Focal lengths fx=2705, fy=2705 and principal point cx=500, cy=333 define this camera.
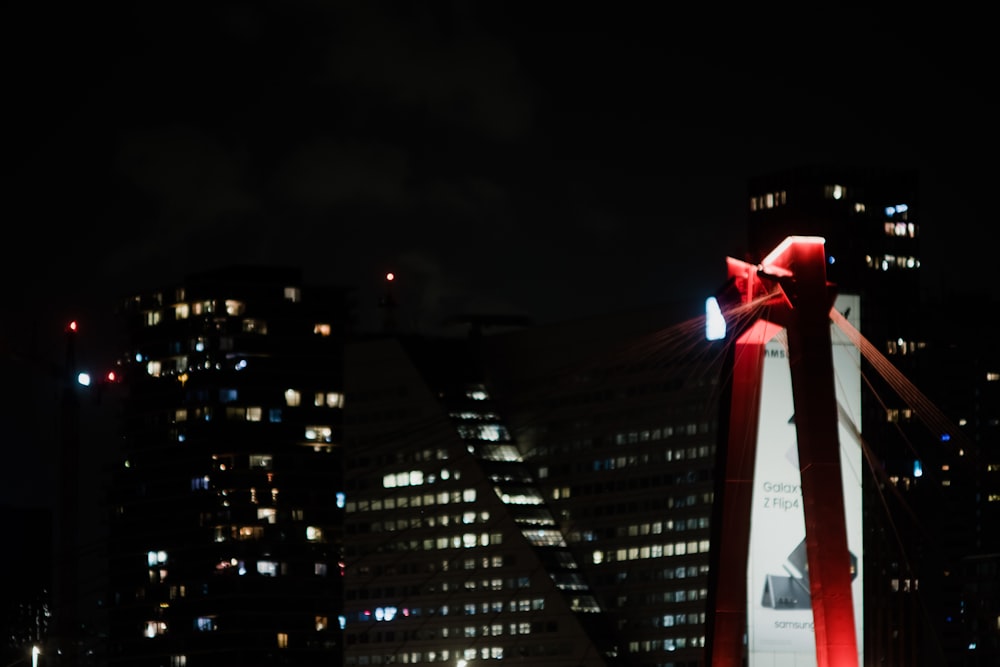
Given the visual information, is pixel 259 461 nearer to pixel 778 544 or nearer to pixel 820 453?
pixel 778 544

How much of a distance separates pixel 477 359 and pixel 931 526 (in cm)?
3172

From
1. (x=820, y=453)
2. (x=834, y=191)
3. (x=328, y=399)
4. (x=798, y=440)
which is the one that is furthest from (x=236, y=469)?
(x=820, y=453)

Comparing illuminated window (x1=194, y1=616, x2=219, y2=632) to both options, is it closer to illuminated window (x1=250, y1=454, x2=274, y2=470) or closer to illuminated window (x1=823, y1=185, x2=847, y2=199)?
illuminated window (x1=250, y1=454, x2=274, y2=470)

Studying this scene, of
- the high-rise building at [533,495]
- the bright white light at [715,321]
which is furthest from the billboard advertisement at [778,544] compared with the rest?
the high-rise building at [533,495]

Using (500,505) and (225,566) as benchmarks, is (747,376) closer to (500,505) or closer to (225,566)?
(500,505)

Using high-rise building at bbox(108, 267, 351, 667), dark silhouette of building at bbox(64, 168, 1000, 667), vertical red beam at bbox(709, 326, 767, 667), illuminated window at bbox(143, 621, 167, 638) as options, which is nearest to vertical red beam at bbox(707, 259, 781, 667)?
vertical red beam at bbox(709, 326, 767, 667)

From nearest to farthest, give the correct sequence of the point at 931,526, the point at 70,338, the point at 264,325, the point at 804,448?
the point at 804,448
the point at 70,338
the point at 931,526
the point at 264,325

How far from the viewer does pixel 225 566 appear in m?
189

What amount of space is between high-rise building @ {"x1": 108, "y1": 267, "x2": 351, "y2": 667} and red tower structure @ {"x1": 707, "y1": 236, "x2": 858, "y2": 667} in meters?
132

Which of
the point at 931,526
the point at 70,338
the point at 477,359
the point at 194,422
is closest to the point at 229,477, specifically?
the point at 194,422

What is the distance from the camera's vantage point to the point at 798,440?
54.6m

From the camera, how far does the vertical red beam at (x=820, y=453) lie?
53.0 metres

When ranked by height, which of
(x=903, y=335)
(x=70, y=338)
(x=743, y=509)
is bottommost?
(x=743, y=509)

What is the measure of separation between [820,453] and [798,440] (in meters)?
0.74
